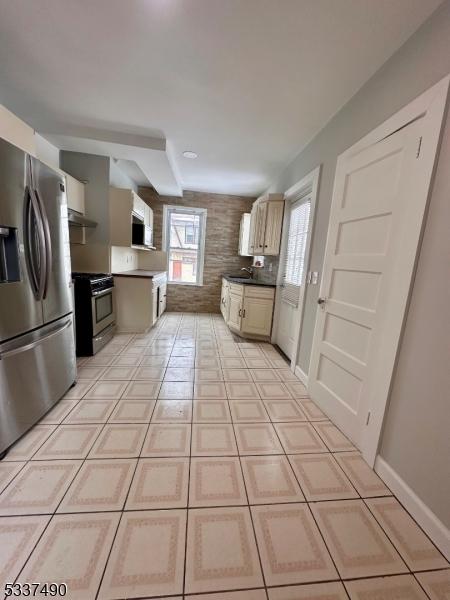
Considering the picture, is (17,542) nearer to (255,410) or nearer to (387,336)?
(255,410)

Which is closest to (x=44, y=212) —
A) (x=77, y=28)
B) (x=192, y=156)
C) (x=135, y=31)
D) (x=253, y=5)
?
(x=77, y=28)

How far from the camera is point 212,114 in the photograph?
88.3 inches

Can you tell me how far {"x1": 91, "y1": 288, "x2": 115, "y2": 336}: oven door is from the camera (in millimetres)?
2801

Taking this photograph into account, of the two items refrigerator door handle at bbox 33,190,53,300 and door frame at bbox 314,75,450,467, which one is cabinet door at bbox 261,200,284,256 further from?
refrigerator door handle at bbox 33,190,53,300

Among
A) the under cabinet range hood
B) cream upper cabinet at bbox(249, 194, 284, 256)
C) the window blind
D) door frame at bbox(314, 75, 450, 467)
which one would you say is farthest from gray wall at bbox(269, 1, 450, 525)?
the under cabinet range hood

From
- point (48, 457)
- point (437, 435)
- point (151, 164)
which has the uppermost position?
point (151, 164)

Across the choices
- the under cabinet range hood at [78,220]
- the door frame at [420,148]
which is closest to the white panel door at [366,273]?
the door frame at [420,148]

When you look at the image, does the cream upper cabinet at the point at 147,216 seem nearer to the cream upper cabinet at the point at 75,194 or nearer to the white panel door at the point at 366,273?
the cream upper cabinet at the point at 75,194

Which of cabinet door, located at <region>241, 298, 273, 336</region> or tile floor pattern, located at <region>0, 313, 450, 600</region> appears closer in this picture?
tile floor pattern, located at <region>0, 313, 450, 600</region>

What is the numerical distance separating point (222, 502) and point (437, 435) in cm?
108

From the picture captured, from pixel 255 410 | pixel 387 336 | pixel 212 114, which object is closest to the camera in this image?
pixel 387 336

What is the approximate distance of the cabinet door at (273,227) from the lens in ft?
11.1

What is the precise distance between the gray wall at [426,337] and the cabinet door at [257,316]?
7.49 ft

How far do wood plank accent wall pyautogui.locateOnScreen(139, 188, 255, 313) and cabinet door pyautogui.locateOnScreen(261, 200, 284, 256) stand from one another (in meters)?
1.70
